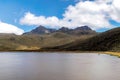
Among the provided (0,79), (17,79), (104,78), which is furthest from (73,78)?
(0,79)

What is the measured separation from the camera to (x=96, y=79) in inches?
1315

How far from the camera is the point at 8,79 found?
110 feet

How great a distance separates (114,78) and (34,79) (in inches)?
405

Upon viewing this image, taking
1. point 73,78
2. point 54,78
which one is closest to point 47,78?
point 54,78

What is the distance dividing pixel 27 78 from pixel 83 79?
712cm

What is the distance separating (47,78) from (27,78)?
2551 mm

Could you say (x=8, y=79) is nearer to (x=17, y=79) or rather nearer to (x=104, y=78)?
(x=17, y=79)

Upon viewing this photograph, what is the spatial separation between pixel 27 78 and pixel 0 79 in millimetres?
3366

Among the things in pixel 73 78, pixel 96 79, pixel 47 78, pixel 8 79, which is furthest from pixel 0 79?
pixel 96 79

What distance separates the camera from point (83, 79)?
33.5 metres

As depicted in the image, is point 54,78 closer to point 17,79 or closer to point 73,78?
point 73,78

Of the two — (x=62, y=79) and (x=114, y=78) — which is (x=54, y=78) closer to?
(x=62, y=79)

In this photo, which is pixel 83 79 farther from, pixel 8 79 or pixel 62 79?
pixel 8 79

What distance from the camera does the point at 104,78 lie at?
113ft
